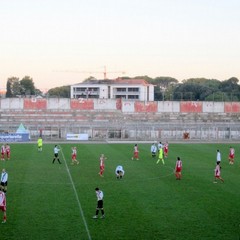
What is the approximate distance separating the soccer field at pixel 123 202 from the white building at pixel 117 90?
114 m

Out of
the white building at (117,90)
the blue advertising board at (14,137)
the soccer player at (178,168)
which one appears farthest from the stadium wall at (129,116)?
the white building at (117,90)

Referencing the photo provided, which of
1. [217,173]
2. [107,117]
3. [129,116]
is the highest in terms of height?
[129,116]

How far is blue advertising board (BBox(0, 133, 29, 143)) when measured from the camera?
2313 inches

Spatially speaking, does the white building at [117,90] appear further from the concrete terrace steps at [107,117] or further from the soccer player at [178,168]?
the soccer player at [178,168]

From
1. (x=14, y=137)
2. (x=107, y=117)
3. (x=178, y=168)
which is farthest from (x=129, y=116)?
(x=178, y=168)

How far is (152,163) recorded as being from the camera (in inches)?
1460

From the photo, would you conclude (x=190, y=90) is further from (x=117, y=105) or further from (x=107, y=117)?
(x=107, y=117)

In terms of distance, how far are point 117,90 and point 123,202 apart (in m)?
135

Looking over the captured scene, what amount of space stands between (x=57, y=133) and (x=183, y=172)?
118ft

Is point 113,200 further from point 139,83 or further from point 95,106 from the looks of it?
point 139,83

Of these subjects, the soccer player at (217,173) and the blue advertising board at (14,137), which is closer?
the soccer player at (217,173)

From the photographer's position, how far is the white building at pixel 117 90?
5960 inches

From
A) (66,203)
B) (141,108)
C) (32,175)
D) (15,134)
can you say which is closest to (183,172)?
(32,175)

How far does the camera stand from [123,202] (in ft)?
73.6
